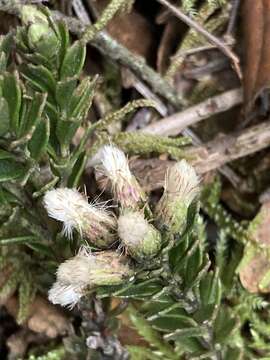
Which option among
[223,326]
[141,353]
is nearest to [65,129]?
[223,326]

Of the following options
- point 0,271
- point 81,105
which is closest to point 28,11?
point 81,105

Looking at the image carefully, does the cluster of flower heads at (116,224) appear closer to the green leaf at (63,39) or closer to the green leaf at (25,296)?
the green leaf at (63,39)

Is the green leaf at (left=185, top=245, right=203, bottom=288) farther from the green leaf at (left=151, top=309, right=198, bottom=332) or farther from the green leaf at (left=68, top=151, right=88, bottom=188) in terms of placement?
the green leaf at (left=68, top=151, right=88, bottom=188)

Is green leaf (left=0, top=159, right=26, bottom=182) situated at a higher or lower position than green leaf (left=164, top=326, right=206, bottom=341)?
higher

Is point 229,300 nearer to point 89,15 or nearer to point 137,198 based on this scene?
point 137,198

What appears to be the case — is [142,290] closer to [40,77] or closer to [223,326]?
[223,326]

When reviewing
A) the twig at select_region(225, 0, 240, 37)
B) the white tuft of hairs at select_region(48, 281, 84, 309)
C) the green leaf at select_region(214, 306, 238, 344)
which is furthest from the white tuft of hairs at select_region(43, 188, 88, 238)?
the twig at select_region(225, 0, 240, 37)

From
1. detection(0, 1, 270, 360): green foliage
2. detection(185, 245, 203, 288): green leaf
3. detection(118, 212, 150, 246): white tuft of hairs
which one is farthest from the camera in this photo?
detection(185, 245, 203, 288): green leaf

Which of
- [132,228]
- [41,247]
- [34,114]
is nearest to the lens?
[132,228]
